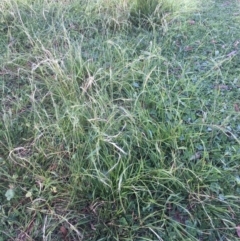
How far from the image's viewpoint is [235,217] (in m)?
1.81

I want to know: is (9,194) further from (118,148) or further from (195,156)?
(195,156)

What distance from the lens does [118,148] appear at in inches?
64.8

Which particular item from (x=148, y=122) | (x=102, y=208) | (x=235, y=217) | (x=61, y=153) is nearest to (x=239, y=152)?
(x=235, y=217)

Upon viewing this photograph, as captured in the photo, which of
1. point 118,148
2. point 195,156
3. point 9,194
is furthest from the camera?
point 195,156

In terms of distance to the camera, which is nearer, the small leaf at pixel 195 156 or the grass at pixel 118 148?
the grass at pixel 118 148

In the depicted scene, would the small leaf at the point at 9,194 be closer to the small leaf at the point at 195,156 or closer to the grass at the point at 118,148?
the grass at the point at 118,148

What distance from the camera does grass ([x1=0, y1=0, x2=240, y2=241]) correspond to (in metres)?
1.76

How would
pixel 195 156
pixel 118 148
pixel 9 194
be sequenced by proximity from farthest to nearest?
pixel 195 156, pixel 9 194, pixel 118 148

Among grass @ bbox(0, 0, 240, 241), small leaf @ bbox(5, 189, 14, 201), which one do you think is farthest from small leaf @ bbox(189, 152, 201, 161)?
small leaf @ bbox(5, 189, 14, 201)

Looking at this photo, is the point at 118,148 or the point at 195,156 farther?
the point at 195,156

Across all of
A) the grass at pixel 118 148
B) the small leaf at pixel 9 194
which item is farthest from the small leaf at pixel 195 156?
the small leaf at pixel 9 194

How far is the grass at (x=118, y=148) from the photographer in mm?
1764

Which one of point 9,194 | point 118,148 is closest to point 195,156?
point 118,148

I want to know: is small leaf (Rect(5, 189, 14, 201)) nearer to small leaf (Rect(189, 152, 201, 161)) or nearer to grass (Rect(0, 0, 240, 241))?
grass (Rect(0, 0, 240, 241))
